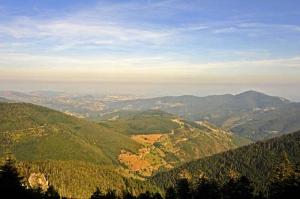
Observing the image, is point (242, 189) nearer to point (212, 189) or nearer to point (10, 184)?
point (212, 189)

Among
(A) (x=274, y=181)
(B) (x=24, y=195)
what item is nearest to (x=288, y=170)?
(A) (x=274, y=181)

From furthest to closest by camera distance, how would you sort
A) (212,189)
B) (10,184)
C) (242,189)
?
(212,189) < (242,189) < (10,184)

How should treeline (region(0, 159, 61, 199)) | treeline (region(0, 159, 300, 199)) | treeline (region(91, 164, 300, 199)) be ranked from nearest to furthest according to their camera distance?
treeline (region(0, 159, 61, 199))
treeline (region(0, 159, 300, 199))
treeline (region(91, 164, 300, 199))

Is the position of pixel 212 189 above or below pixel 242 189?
below

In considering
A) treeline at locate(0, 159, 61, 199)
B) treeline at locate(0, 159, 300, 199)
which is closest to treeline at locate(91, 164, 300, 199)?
treeline at locate(0, 159, 300, 199)

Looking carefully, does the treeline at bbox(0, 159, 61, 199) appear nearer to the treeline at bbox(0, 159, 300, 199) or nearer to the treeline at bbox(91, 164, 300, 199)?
the treeline at bbox(0, 159, 300, 199)

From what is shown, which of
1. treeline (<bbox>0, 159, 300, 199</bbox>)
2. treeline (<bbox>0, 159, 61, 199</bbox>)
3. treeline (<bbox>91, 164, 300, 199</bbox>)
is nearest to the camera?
treeline (<bbox>0, 159, 61, 199</bbox>)

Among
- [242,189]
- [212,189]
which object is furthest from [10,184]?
[242,189]

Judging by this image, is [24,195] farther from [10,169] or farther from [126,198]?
[126,198]

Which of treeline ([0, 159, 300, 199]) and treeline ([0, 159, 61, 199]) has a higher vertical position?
treeline ([0, 159, 61, 199])

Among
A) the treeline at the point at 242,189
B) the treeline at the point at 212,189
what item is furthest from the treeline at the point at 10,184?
the treeline at the point at 242,189

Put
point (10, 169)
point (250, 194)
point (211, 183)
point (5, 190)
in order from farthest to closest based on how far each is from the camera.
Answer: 1. point (211, 183)
2. point (250, 194)
3. point (10, 169)
4. point (5, 190)
